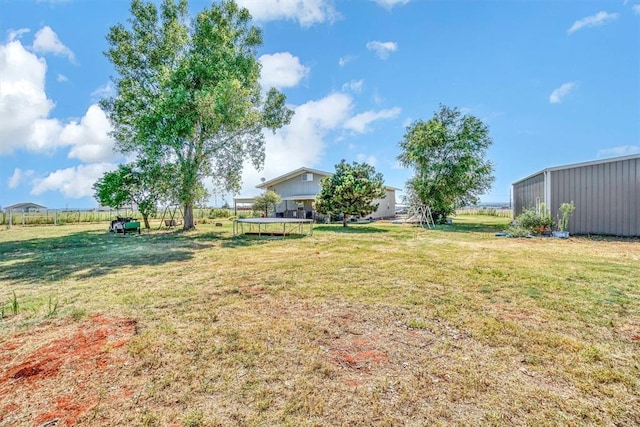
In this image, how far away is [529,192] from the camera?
660 inches

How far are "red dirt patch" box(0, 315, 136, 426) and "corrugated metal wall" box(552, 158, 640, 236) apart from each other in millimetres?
16096

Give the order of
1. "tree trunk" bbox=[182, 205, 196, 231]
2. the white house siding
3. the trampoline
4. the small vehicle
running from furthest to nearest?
1. the white house siding
2. "tree trunk" bbox=[182, 205, 196, 231]
3. the small vehicle
4. the trampoline

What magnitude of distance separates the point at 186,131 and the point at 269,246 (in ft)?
23.0

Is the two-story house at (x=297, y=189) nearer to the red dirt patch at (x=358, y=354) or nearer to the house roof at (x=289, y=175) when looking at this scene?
the house roof at (x=289, y=175)

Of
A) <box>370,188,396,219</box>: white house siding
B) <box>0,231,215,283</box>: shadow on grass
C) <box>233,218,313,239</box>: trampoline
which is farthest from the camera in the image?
<box>370,188,396,219</box>: white house siding

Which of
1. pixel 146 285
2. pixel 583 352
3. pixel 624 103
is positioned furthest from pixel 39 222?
pixel 624 103

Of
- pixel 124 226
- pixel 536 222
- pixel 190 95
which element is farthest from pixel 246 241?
pixel 536 222

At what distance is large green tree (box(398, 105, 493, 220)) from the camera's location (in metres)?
19.3

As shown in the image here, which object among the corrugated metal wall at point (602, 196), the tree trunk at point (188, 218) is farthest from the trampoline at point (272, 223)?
the corrugated metal wall at point (602, 196)

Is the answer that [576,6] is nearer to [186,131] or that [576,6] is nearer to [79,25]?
[186,131]

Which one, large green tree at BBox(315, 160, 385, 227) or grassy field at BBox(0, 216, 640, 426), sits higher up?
large green tree at BBox(315, 160, 385, 227)

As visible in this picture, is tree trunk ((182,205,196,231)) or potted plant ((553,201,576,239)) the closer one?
potted plant ((553,201,576,239))

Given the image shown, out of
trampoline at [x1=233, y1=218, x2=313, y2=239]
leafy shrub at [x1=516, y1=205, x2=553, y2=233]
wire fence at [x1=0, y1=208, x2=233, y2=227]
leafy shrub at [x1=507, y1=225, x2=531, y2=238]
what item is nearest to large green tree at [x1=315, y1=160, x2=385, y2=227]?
A: trampoline at [x1=233, y1=218, x2=313, y2=239]

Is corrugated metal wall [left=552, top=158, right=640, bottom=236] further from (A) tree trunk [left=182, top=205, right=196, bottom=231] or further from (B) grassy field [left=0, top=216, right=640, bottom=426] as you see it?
(A) tree trunk [left=182, top=205, right=196, bottom=231]
